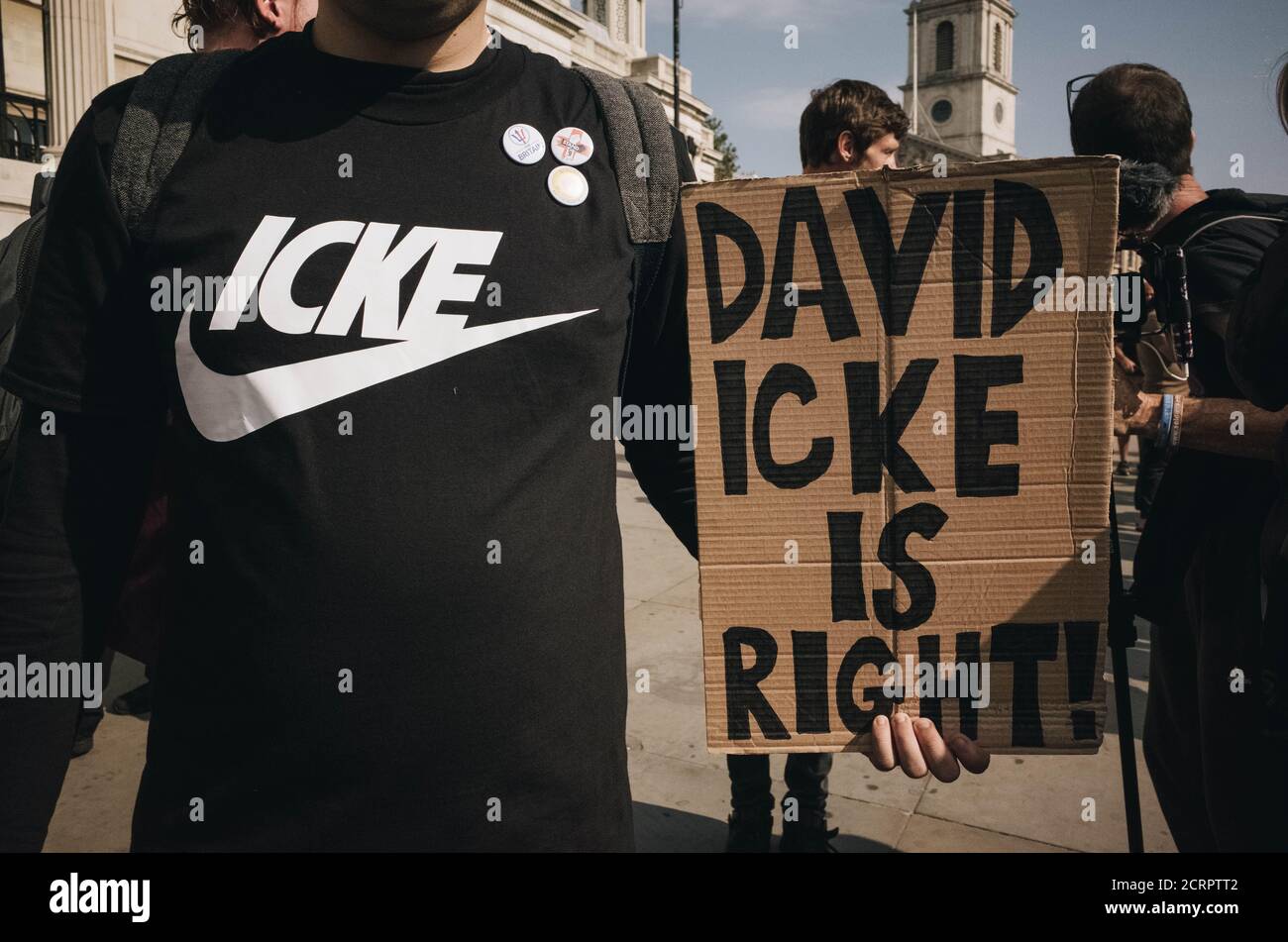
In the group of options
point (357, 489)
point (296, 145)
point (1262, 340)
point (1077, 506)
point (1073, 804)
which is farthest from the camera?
point (1073, 804)

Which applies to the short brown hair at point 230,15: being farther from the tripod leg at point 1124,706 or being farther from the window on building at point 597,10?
the window on building at point 597,10

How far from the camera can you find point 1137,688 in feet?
16.9

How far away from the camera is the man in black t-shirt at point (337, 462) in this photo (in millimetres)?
1221

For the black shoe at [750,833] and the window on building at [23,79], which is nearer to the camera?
the black shoe at [750,833]

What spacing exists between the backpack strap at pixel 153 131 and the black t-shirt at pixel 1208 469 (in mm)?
2246

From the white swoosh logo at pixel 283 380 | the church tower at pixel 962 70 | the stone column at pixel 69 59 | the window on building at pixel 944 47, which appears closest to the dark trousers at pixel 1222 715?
the white swoosh logo at pixel 283 380

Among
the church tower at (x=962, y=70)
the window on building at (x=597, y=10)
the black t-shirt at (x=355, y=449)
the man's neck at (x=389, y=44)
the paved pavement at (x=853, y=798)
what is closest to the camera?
the black t-shirt at (x=355, y=449)

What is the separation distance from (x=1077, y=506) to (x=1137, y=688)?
4.32 metres

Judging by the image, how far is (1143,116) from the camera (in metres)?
2.68

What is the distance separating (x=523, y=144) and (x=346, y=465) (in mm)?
548
